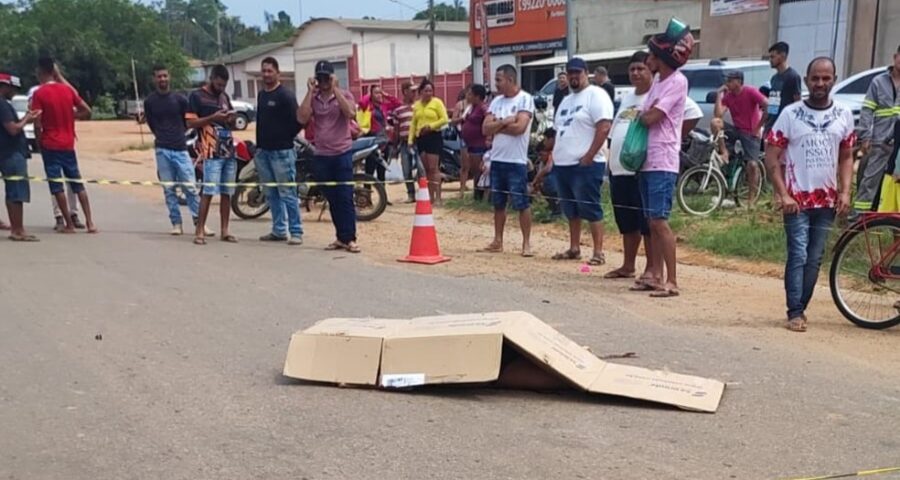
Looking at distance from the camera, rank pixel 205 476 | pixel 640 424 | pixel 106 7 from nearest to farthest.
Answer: pixel 205 476 < pixel 640 424 < pixel 106 7

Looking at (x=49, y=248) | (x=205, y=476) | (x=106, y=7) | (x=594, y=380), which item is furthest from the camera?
(x=106, y=7)

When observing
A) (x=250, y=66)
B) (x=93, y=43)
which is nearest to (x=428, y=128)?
(x=93, y=43)

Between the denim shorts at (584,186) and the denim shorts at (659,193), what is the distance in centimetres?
134

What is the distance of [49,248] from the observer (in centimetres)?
988

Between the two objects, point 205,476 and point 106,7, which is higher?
point 106,7

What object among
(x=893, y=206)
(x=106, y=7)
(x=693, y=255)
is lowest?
(x=693, y=255)

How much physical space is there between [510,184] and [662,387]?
4.69 meters

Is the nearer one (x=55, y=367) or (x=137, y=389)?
(x=137, y=389)

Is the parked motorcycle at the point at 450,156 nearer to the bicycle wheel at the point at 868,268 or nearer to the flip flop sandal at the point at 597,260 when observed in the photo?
the flip flop sandal at the point at 597,260

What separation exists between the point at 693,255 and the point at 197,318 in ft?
16.9

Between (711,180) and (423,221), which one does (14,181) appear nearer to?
(423,221)

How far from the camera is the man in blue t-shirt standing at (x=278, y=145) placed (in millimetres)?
9844

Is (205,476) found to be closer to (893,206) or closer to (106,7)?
(893,206)

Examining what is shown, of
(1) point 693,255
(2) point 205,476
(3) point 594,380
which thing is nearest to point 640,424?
(3) point 594,380
